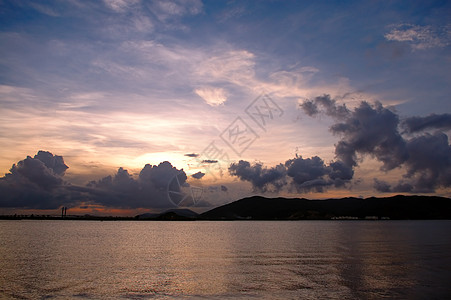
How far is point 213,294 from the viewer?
112 ft

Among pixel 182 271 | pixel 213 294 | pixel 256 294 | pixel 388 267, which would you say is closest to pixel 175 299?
pixel 213 294

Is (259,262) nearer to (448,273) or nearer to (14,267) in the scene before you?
(448,273)

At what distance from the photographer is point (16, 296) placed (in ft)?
107

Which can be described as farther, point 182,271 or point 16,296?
point 182,271

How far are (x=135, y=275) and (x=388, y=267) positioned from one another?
35836 mm

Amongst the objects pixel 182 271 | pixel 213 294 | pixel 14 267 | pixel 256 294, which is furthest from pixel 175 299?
pixel 14 267

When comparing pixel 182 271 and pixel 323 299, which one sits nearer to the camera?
pixel 323 299

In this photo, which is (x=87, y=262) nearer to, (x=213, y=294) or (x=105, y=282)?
(x=105, y=282)

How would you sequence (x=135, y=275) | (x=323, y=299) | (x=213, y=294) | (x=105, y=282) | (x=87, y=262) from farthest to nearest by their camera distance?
1. (x=87, y=262)
2. (x=135, y=275)
3. (x=105, y=282)
4. (x=213, y=294)
5. (x=323, y=299)

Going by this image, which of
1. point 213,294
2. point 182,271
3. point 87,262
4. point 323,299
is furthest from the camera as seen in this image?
point 87,262

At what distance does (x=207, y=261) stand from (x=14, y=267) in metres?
28.3

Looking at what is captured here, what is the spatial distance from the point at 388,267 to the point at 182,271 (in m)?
29.8

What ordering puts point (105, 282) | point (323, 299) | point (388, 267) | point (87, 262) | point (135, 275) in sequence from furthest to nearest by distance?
1. point (87, 262)
2. point (388, 267)
3. point (135, 275)
4. point (105, 282)
5. point (323, 299)

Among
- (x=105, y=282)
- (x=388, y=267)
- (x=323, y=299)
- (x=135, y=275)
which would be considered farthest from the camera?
(x=388, y=267)
